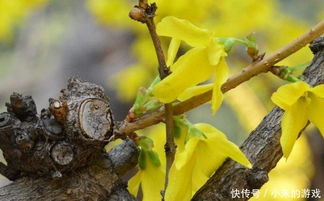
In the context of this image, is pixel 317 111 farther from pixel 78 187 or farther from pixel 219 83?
pixel 78 187

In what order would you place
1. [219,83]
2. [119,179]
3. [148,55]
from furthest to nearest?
[148,55]
[119,179]
[219,83]

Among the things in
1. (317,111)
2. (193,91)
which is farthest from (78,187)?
(317,111)

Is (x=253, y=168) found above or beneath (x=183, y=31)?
beneath

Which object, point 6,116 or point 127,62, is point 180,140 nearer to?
point 6,116

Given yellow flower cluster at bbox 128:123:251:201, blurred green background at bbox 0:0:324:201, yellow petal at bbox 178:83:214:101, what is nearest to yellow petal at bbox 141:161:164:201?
yellow flower cluster at bbox 128:123:251:201

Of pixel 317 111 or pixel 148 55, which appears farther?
pixel 148 55

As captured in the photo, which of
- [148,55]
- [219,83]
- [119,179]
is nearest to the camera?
[219,83]

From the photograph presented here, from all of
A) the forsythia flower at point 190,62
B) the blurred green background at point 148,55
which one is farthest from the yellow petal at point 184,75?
the blurred green background at point 148,55
